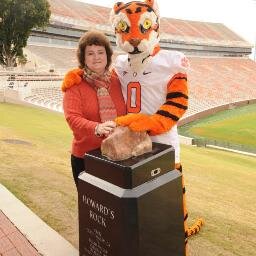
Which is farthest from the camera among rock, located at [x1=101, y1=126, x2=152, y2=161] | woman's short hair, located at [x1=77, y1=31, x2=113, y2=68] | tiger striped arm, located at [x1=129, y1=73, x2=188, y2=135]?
woman's short hair, located at [x1=77, y1=31, x2=113, y2=68]

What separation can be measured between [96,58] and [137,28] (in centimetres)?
41

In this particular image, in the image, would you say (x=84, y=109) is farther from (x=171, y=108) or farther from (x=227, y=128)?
(x=227, y=128)

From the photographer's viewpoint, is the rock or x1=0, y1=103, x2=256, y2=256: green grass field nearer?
the rock

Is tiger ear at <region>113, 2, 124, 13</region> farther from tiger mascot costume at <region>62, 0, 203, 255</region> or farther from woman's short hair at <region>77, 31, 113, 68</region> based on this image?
woman's short hair at <region>77, 31, 113, 68</region>

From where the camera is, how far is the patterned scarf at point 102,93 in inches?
124

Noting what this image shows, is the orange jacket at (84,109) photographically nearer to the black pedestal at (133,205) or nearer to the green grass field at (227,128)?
the black pedestal at (133,205)

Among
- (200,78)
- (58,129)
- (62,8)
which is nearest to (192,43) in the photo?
(200,78)

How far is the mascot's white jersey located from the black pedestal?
1.57ft

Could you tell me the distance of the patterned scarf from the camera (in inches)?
124

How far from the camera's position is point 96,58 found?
10.6ft

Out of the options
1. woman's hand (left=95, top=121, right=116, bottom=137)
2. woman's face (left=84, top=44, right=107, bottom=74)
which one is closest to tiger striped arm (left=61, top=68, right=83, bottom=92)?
woman's face (left=84, top=44, right=107, bottom=74)

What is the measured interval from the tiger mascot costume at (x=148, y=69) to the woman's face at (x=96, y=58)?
135 millimetres

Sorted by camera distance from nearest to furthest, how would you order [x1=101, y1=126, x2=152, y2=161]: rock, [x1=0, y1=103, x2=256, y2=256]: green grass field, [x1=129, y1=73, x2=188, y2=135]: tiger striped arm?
1. [x1=101, y1=126, x2=152, y2=161]: rock
2. [x1=129, y1=73, x2=188, y2=135]: tiger striped arm
3. [x1=0, y1=103, x2=256, y2=256]: green grass field

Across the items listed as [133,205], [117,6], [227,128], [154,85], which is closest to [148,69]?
[154,85]
